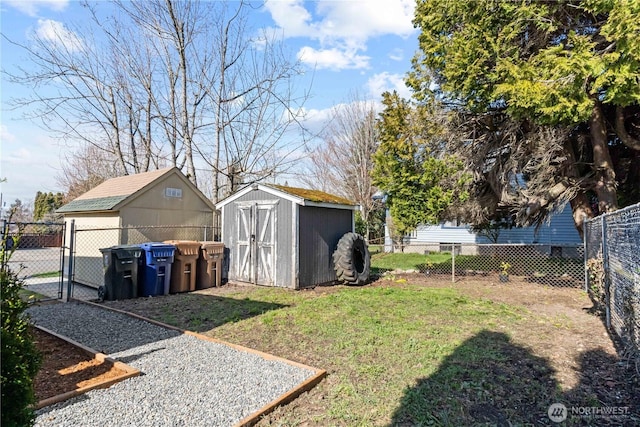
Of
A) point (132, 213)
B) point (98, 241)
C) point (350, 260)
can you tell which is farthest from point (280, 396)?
point (98, 241)

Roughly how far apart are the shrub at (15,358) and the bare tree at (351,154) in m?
17.0

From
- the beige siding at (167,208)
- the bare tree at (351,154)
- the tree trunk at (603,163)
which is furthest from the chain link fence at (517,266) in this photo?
the beige siding at (167,208)

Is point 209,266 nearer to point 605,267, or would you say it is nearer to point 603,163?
point 605,267

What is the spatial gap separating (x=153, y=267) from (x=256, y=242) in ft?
8.52

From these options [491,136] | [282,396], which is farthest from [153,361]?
[491,136]

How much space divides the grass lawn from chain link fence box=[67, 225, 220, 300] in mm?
1838

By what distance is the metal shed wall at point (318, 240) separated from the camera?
8734 mm

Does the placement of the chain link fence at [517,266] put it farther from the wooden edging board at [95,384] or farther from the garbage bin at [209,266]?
the wooden edging board at [95,384]

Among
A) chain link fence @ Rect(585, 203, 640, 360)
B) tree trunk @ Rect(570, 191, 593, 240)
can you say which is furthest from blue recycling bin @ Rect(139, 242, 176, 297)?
tree trunk @ Rect(570, 191, 593, 240)

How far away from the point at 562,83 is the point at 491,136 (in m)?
2.97

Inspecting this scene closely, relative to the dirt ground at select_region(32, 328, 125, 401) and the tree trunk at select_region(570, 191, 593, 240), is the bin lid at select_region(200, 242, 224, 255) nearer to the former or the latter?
the dirt ground at select_region(32, 328, 125, 401)

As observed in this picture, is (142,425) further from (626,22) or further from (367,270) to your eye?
(626,22)

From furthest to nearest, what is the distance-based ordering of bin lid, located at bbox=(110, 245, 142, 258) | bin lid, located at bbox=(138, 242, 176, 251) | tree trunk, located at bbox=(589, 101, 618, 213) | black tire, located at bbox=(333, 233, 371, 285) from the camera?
1. black tire, located at bbox=(333, 233, 371, 285)
2. tree trunk, located at bbox=(589, 101, 618, 213)
3. bin lid, located at bbox=(138, 242, 176, 251)
4. bin lid, located at bbox=(110, 245, 142, 258)

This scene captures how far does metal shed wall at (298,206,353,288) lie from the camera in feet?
28.7
